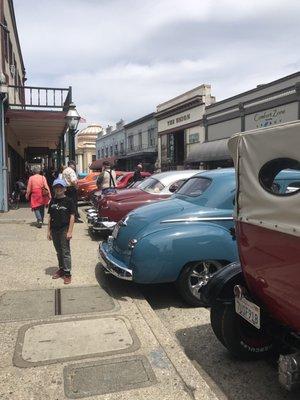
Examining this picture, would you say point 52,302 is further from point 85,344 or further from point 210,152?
point 210,152

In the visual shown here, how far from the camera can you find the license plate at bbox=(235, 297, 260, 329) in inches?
137

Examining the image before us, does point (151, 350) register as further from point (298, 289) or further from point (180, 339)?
point (298, 289)

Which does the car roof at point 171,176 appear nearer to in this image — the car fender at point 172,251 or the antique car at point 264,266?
the car fender at point 172,251

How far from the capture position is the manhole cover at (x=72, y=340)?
3865 millimetres

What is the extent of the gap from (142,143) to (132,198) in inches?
1516

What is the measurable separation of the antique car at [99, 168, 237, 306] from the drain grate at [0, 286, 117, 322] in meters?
0.39

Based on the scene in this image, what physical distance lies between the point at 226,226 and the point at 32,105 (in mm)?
10861

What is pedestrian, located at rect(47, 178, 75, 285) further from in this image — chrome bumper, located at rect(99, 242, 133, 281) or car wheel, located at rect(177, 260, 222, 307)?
car wheel, located at rect(177, 260, 222, 307)

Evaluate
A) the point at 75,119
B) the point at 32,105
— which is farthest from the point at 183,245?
the point at 32,105

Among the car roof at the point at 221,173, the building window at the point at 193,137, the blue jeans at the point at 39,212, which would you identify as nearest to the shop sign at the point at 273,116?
the building window at the point at 193,137

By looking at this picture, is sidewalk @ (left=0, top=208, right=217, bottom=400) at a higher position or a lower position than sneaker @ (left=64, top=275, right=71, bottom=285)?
lower

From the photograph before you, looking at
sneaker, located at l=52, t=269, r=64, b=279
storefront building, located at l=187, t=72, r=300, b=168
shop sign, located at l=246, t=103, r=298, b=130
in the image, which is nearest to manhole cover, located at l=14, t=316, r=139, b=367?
sneaker, located at l=52, t=269, r=64, b=279

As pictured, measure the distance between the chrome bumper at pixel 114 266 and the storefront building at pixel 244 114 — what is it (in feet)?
59.8

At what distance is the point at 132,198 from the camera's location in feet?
30.9
